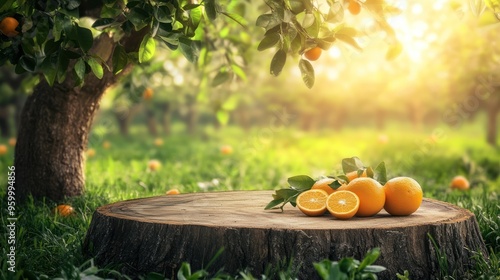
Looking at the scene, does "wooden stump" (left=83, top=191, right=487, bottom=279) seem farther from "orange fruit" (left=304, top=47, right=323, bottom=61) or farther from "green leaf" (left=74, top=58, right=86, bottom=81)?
"orange fruit" (left=304, top=47, right=323, bottom=61)

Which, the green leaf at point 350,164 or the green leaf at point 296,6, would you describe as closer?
the green leaf at point 296,6

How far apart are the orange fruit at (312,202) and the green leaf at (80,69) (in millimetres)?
1461

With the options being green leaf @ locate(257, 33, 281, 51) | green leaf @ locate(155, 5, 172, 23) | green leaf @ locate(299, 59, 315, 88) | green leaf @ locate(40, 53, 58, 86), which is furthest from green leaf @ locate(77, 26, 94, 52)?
green leaf @ locate(299, 59, 315, 88)

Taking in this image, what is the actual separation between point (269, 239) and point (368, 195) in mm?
734

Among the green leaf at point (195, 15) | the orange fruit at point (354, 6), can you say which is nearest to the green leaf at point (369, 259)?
the orange fruit at point (354, 6)

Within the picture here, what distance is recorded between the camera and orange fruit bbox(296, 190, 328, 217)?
368cm

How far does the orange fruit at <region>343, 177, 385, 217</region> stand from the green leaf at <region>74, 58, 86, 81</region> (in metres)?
1.68

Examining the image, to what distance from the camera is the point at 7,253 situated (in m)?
3.86

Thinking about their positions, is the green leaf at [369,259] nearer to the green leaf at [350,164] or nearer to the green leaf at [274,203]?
the green leaf at [274,203]

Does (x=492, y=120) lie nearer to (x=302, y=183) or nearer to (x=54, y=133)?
(x=54, y=133)

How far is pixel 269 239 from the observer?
3.23m

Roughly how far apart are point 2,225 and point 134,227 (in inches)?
68.8

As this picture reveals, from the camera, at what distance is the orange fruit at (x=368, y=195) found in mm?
3621

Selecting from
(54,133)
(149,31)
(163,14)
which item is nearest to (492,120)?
(54,133)
